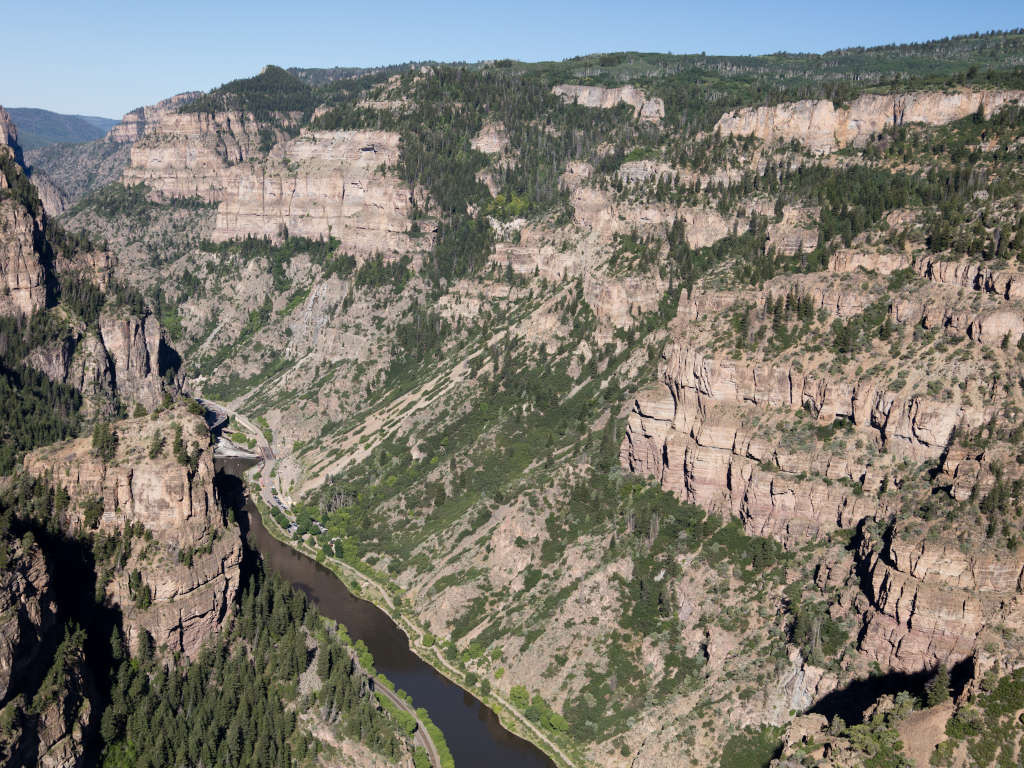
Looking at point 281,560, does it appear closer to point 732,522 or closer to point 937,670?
point 732,522

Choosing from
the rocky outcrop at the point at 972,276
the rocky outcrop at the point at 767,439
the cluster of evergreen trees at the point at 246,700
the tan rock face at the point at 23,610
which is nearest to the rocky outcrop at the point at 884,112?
the rocky outcrop at the point at 972,276

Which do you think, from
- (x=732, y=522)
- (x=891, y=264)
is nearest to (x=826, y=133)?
(x=891, y=264)

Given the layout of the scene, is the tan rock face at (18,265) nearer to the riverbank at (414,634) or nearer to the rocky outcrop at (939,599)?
the riverbank at (414,634)

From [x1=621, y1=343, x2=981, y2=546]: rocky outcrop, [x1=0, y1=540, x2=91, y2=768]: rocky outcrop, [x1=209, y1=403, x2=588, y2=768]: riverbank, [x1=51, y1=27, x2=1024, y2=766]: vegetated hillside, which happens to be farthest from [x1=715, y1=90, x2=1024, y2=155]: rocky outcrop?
[x1=0, y1=540, x2=91, y2=768]: rocky outcrop

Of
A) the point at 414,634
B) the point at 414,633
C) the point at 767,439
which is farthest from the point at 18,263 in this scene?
the point at 767,439

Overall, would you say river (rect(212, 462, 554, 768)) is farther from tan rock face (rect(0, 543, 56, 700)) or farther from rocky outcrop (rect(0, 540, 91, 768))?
rocky outcrop (rect(0, 540, 91, 768))
